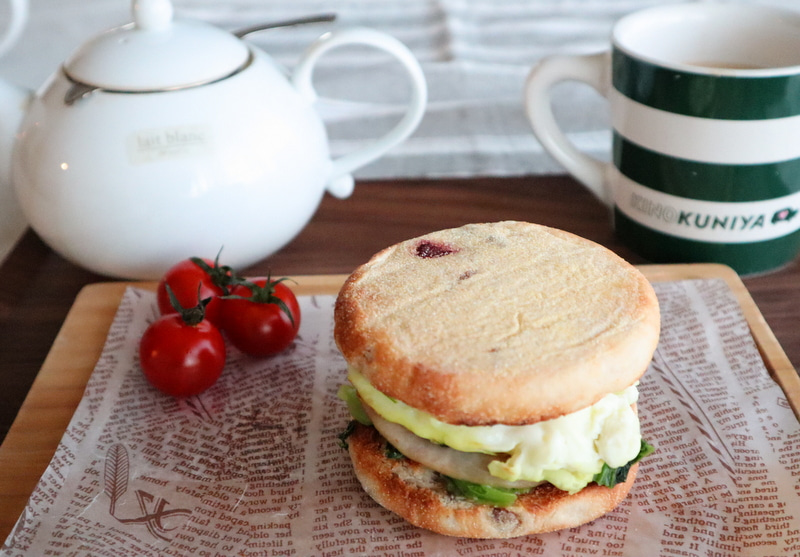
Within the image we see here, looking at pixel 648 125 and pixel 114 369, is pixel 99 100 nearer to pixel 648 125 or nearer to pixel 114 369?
pixel 114 369

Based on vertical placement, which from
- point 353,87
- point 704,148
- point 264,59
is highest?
point 264,59

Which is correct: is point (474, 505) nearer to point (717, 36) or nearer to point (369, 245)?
point (369, 245)

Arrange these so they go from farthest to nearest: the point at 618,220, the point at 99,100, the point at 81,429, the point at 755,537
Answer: the point at 618,220, the point at 99,100, the point at 81,429, the point at 755,537

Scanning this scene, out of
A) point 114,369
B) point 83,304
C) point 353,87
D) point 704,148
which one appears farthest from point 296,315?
point 353,87

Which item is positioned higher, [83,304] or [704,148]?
[704,148]

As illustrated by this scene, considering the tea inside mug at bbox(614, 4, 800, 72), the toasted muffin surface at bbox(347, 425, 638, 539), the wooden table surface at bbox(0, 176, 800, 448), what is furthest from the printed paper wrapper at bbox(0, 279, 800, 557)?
the tea inside mug at bbox(614, 4, 800, 72)

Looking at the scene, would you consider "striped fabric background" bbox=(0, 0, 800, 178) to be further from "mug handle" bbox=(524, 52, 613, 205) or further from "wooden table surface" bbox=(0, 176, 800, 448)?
"mug handle" bbox=(524, 52, 613, 205)

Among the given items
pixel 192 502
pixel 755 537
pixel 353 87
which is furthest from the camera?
pixel 353 87

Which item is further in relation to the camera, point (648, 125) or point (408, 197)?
point (408, 197)

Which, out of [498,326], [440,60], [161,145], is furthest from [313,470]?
[440,60]
